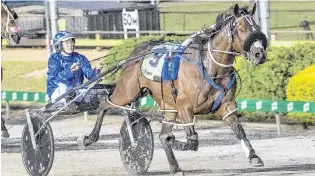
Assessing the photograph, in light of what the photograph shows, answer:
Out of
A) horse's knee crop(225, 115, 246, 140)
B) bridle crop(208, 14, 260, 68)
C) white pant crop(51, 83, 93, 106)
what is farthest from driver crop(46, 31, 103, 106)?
horse's knee crop(225, 115, 246, 140)

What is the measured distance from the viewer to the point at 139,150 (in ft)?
36.9

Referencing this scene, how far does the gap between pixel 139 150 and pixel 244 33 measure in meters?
1.95

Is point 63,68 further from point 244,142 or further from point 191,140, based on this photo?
point 244,142

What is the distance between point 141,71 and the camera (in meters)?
11.0

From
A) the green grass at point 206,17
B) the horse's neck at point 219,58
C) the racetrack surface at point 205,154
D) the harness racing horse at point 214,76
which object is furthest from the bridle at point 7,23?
the green grass at point 206,17

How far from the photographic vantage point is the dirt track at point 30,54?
68.1 ft

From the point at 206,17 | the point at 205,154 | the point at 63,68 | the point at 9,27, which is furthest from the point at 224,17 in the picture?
the point at 206,17

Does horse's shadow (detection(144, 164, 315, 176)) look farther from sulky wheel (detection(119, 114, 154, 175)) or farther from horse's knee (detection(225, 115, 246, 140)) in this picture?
horse's knee (detection(225, 115, 246, 140))

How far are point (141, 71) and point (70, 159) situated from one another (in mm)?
2170

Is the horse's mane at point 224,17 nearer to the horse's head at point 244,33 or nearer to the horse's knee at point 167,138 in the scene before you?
the horse's head at point 244,33

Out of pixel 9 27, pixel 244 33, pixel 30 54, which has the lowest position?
pixel 30 54

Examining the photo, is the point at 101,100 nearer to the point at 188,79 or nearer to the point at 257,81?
the point at 188,79

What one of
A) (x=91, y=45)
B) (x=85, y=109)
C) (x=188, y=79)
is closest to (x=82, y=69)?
(x=85, y=109)

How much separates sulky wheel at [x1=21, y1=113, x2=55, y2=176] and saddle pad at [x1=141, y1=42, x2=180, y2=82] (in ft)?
3.93
